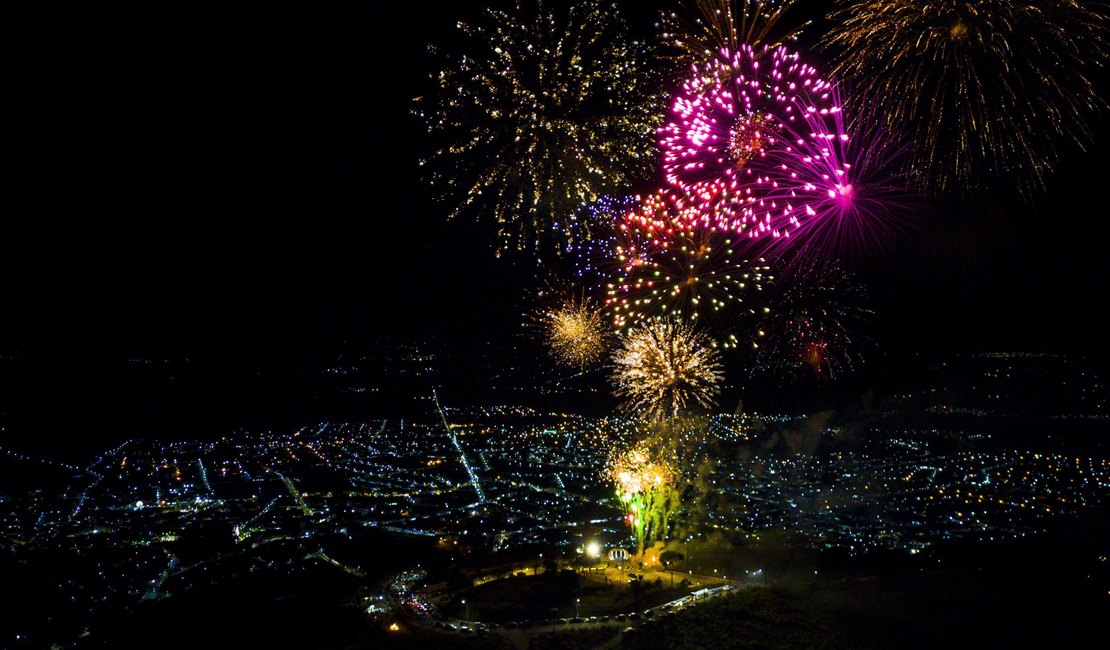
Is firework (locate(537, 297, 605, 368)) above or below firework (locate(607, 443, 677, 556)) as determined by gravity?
above

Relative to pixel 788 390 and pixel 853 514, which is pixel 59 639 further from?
pixel 788 390

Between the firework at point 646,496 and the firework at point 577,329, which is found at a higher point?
the firework at point 577,329

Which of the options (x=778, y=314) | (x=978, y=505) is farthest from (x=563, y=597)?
(x=978, y=505)

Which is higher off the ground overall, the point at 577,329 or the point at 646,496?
the point at 577,329

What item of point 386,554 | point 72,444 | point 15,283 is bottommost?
point 386,554

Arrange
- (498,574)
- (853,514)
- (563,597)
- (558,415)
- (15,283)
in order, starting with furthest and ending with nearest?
(558,415)
(15,283)
(853,514)
(498,574)
(563,597)

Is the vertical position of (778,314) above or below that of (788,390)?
above

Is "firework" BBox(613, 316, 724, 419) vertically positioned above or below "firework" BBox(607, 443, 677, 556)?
above

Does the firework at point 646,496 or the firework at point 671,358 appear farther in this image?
the firework at point 671,358

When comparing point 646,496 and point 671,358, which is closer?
point 646,496

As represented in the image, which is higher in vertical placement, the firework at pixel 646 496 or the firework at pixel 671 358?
the firework at pixel 671 358

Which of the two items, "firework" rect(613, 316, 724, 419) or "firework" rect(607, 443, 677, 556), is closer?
"firework" rect(607, 443, 677, 556)
